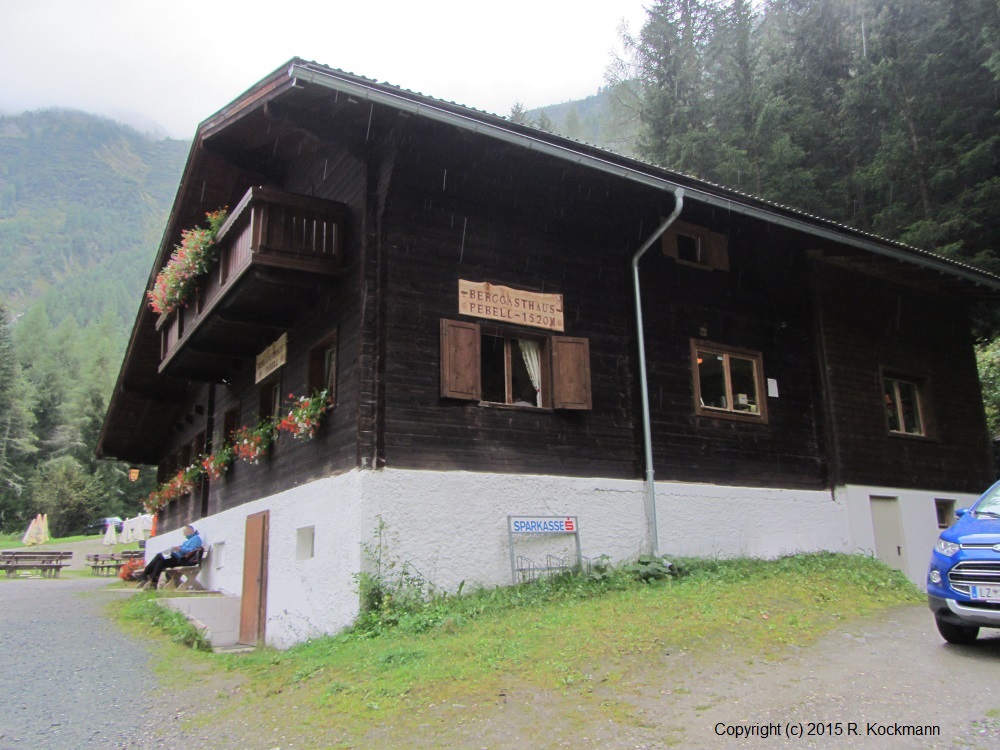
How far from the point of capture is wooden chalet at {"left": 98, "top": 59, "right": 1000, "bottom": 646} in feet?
33.3

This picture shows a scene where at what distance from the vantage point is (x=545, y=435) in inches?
439

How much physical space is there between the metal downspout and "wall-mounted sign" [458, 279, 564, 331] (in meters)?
1.31

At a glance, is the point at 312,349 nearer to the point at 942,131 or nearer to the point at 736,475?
the point at 736,475

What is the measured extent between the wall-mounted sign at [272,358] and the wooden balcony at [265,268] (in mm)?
178

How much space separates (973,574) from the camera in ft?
23.3

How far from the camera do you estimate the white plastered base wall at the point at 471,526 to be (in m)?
9.65

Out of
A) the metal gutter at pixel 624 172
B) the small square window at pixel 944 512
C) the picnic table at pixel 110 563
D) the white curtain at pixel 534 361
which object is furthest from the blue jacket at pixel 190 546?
the small square window at pixel 944 512

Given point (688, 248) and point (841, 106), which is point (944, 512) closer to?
point (688, 248)

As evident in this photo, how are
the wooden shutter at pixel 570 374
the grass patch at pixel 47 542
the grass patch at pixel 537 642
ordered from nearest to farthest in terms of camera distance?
1. the grass patch at pixel 537 642
2. the wooden shutter at pixel 570 374
3. the grass patch at pixel 47 542

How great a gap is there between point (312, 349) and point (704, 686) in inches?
283

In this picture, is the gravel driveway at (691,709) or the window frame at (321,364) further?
the window frame at (321,364)

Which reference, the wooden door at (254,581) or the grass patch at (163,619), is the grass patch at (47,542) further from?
the wooden door at (254,581)

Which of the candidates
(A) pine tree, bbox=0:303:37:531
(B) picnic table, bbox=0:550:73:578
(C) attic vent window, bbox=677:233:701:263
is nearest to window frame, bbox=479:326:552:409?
(C) attic vent window, bbox=677:233:701:263

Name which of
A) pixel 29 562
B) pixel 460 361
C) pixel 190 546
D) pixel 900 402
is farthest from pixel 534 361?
pixel 29 562
